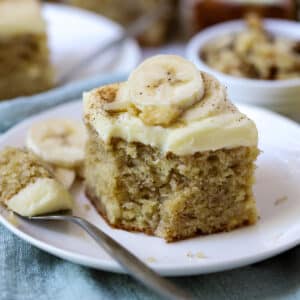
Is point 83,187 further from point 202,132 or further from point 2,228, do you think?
point 202,132

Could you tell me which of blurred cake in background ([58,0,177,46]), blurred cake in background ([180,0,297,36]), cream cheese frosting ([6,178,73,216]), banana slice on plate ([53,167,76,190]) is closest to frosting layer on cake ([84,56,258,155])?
cream cheese frosting ([6,178,73,216])

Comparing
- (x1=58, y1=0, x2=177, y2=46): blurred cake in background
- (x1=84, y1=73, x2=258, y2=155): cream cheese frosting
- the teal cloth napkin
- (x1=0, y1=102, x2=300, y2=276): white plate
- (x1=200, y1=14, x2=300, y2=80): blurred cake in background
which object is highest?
(x1=84, y1=73, x2=258, y2=155): cream cheese frosting

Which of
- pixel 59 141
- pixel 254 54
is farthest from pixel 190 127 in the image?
pixel 254 54

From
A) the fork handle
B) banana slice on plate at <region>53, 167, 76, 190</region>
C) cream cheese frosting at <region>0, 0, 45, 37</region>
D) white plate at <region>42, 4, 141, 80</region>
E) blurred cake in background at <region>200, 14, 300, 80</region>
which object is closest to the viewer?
the fork handle

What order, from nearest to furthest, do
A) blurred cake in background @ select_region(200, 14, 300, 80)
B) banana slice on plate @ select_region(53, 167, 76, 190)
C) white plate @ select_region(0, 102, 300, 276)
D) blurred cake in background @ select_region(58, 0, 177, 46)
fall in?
1. white plate @ select_region(0, 102, 300, 276)
2. banana slice on plate @ select_region(53, 167, 76, 190)
3. blurred cake in background @ select_region(200, 14, 300, 80)
4. blurred cake in background @ select_region(58, 0, 177, 46)

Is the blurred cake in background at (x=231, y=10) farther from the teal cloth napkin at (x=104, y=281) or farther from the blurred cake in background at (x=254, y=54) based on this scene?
the teal cloth napkin at (x=104, y=281)

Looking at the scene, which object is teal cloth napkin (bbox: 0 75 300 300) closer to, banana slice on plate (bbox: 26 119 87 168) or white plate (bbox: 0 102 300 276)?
white plate (bbox: 0 102 300 276)

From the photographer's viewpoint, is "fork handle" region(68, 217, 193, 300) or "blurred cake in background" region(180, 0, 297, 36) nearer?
"fork handle" region(68, 217, 193, 300)

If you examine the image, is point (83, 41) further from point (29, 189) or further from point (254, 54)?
point (29, 189)
